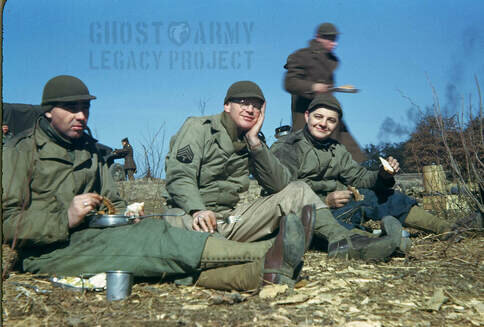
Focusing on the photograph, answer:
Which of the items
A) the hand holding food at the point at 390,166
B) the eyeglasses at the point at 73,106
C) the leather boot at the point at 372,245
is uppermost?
the eyeglasses at the point at 73,106

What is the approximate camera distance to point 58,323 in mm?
2361

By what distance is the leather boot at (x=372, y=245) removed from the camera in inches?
144

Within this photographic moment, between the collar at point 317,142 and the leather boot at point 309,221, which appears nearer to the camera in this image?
the leather boot at point 309,221

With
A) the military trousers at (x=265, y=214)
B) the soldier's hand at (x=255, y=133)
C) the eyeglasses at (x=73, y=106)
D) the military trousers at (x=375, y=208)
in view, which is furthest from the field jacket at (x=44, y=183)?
the military trousers at (x=375, y=208)

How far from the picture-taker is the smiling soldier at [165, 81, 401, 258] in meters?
3.69

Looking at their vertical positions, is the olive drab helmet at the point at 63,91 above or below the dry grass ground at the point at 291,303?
above

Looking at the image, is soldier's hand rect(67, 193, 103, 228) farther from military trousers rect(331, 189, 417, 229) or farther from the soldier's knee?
military trousers rect(331, 189, 417, 229)

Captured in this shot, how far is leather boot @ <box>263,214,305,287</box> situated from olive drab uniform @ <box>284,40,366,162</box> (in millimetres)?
2855

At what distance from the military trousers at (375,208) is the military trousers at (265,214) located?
1.23 meters

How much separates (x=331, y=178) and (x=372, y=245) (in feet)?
5.49

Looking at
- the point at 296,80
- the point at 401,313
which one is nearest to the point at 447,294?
the point at 401,313

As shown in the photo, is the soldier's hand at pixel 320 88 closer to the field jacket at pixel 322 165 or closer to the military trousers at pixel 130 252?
the field jacket at pixel 322 165

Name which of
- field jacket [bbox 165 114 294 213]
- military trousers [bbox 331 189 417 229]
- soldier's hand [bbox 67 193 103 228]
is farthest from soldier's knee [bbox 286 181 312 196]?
soldier's hand [bbox 67 193 103 228]

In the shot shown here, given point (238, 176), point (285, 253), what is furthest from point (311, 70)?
point (285, 253)
